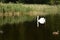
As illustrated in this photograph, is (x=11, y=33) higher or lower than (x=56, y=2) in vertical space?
lower

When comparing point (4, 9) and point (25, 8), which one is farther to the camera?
point (25, 8)

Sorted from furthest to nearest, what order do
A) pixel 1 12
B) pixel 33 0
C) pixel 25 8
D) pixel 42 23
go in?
1. pixel 33 0
2. pixel 25 8
3. pixel 1 12
4. pixel 42 23

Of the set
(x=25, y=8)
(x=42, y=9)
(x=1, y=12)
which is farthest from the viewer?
(x=42, y=9)

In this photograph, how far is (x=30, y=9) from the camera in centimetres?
4088

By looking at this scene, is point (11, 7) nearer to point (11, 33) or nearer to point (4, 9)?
point (4, 9)

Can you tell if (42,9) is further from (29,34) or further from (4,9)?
(29,34)

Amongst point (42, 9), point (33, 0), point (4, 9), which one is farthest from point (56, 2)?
point (4, 9)

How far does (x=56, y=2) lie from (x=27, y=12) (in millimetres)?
24144

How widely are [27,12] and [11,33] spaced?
18.9 meters

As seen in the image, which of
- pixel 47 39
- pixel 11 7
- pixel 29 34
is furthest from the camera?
pixel 11 7

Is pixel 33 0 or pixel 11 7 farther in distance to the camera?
pixel 33 0

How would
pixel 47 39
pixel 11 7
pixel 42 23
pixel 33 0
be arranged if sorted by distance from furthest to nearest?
pixel 33 0
pixel 11 7
pixel 42 23
pixel 47 39

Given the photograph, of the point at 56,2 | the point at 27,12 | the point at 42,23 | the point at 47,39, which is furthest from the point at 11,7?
the point at 56,2

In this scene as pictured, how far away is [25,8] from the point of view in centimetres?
4025
